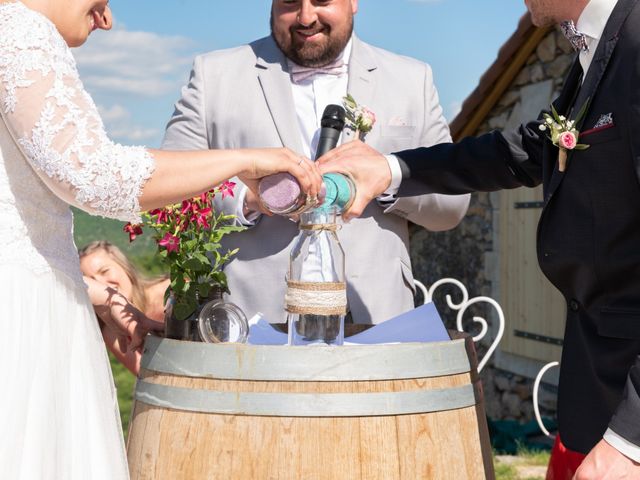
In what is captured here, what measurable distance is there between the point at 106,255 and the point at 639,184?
354 centimetres

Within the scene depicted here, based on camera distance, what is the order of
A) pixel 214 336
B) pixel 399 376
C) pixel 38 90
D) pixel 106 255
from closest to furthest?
pixel 38 90 → pixel 399 376 → pixel 214 336 → pixel 106 255

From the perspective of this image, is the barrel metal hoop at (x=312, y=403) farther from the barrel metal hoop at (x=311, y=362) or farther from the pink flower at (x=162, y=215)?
the pink flower at (x=162, y=215)

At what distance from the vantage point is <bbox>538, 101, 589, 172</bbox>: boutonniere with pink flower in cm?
201

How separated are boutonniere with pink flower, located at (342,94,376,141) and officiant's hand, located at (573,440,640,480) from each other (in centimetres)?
155

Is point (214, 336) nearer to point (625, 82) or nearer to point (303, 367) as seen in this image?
Answer: point (303, 367)

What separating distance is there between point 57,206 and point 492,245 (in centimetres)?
737

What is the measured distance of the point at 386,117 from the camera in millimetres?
3229

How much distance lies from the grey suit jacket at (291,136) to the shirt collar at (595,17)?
3.30ft

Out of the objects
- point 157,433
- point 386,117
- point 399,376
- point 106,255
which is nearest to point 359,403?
point 399,376

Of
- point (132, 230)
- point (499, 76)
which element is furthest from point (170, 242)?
point (499, 76)

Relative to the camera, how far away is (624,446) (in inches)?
70.2

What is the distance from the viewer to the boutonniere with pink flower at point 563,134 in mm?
2014

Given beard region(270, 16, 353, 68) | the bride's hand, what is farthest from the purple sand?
beard region(270, 16, 353, 68)

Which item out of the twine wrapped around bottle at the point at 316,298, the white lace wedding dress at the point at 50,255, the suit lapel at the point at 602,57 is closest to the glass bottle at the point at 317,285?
the twine wrapped around bottle at the point at 316,298
